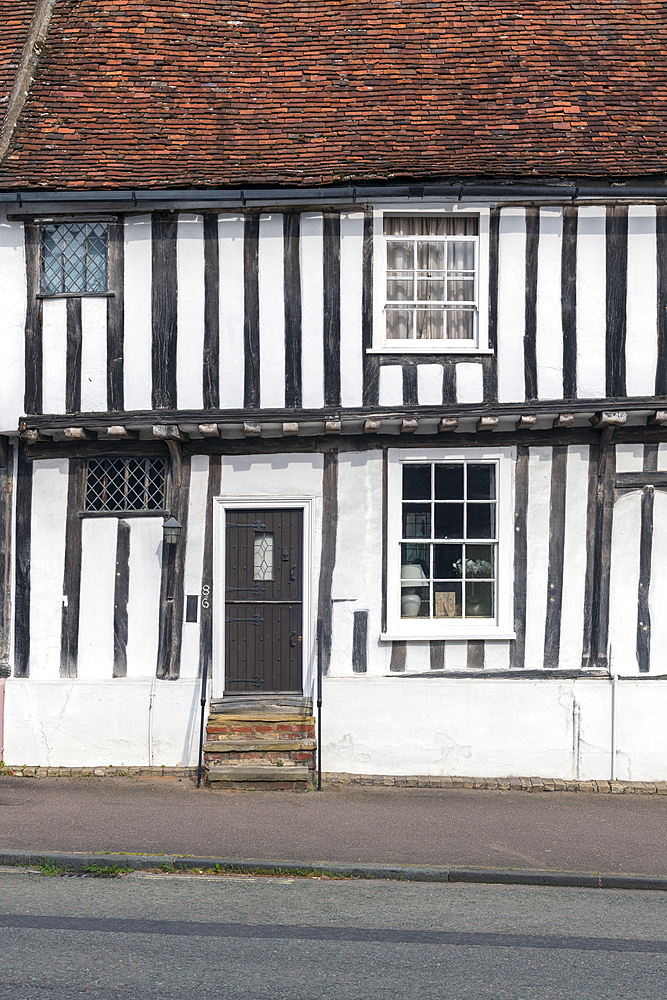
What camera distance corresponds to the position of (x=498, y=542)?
1045 centimetres

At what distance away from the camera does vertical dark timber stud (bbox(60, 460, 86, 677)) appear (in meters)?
10.5

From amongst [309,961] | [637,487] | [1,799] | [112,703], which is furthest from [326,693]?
[309,961]

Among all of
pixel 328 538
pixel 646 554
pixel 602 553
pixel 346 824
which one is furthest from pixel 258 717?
pixel 646 554

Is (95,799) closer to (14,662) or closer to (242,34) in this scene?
(14,662)

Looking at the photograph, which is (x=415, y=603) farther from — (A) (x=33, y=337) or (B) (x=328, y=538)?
(A) (x=33, y=337)

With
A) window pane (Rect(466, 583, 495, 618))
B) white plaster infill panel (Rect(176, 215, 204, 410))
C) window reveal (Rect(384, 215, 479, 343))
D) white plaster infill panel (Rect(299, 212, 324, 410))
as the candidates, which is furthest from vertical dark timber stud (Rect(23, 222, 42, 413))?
window pane (Rect(466, 583, 495, 618))

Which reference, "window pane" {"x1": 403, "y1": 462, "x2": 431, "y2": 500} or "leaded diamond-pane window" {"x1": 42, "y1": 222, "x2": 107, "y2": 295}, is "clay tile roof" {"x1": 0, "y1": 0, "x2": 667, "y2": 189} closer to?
"leaded diamond-pane window" {"x1": 42, "y1": 222, "x2": 107, "y2": 295}

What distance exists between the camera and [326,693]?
10.3 metres

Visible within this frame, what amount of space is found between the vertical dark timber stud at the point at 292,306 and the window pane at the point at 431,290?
130 centimetres

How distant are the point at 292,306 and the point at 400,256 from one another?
4.27ft

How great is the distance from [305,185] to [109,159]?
2.20 m

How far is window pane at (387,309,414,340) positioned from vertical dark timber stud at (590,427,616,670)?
2.36 metres

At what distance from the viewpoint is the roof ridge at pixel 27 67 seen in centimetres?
1075

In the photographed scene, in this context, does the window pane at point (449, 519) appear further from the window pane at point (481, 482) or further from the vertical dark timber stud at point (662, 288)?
the vertical dark timber stud at point (662, 288)
